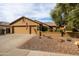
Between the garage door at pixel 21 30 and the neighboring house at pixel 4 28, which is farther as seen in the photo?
the garage door at pixel 21 30

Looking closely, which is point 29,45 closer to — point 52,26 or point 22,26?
point 22,26

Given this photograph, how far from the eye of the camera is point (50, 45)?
6.65 m

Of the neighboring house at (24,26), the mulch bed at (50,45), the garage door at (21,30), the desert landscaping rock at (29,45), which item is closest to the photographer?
the desert landscaping rock at (29,45)

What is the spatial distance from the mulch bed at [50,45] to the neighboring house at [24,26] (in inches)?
10.8

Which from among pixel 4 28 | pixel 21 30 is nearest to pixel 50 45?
pixel 21 30

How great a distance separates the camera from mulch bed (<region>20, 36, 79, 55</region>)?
6504 mm

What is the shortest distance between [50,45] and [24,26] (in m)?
1.00

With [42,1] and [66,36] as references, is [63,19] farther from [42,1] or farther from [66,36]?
[42,1]

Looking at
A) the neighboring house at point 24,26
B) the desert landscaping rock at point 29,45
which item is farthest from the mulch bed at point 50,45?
the neighboring house at point 24,26

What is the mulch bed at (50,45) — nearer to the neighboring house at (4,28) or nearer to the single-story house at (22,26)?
the single-story house at (22,26)

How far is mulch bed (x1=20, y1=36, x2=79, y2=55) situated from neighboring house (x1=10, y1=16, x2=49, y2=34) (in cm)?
27

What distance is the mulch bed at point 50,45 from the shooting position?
6.50 m

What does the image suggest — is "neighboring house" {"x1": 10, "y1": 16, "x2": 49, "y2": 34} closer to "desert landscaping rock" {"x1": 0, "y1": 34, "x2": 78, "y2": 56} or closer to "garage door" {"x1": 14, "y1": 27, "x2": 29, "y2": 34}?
"garage door" {"x1": 14, "y1": 27, "x2": 29, "y2": 34}

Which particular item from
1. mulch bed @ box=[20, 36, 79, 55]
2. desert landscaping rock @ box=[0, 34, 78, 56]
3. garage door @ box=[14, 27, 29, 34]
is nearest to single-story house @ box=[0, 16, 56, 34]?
garage door @ box=[14, 27, 29, 34]
